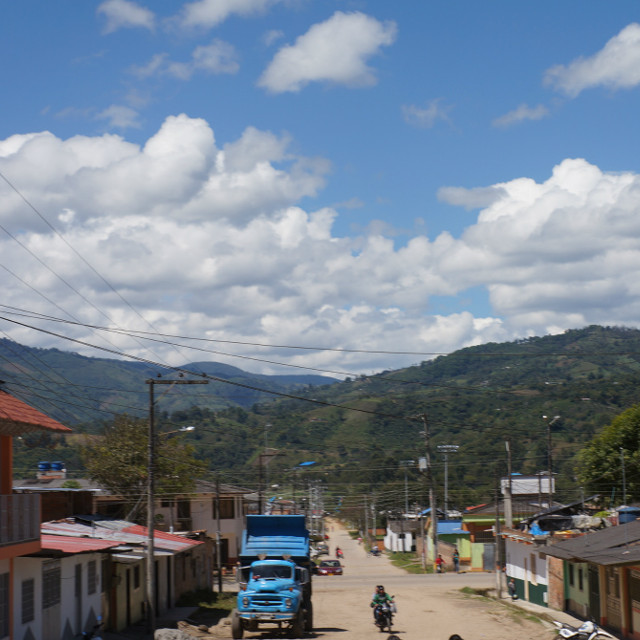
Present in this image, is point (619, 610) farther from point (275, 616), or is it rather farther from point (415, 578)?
point (415, 578)

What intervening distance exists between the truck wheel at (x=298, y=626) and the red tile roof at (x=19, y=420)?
1065 centimetres

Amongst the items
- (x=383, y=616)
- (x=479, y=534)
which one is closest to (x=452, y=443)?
(x=479, y=534)

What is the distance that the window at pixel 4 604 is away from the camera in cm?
2189

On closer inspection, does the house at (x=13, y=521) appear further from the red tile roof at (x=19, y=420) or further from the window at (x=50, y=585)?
the window at (x=50, y=585)

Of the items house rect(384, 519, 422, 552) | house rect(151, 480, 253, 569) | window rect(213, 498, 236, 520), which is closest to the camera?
house rect(151, 480, 253, 569)

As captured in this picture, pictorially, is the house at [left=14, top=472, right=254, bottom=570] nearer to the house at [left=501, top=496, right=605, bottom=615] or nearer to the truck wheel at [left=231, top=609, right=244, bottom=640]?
the house at [left=501, top=496, right=605, bottom=615]

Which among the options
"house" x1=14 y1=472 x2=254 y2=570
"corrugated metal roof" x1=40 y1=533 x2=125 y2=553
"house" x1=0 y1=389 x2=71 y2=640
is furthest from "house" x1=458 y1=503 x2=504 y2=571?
"house" x1=0 y1=389 x2=71 y2=640

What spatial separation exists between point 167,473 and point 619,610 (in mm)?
41640

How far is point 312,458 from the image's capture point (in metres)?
182

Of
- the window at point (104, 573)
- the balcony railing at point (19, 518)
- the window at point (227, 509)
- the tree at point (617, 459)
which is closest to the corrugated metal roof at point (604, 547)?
the balcony railing at point (19, 518)

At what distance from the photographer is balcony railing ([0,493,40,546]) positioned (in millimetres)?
21219

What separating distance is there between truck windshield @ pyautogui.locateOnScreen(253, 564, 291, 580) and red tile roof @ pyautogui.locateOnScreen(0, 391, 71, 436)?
952 centimetres

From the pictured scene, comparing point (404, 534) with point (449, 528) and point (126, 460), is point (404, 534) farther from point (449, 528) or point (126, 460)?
point (126, 460)

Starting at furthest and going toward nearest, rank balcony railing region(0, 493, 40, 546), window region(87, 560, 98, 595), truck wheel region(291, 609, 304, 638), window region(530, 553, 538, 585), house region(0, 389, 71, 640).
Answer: window region(530, 553, 538, 585), window region(87, 560, 98, 595), truck wheel region(291, 609, 304, 638), house region(0, 389, 71, 640), balcony railing region(0, 493, 40, 546)
